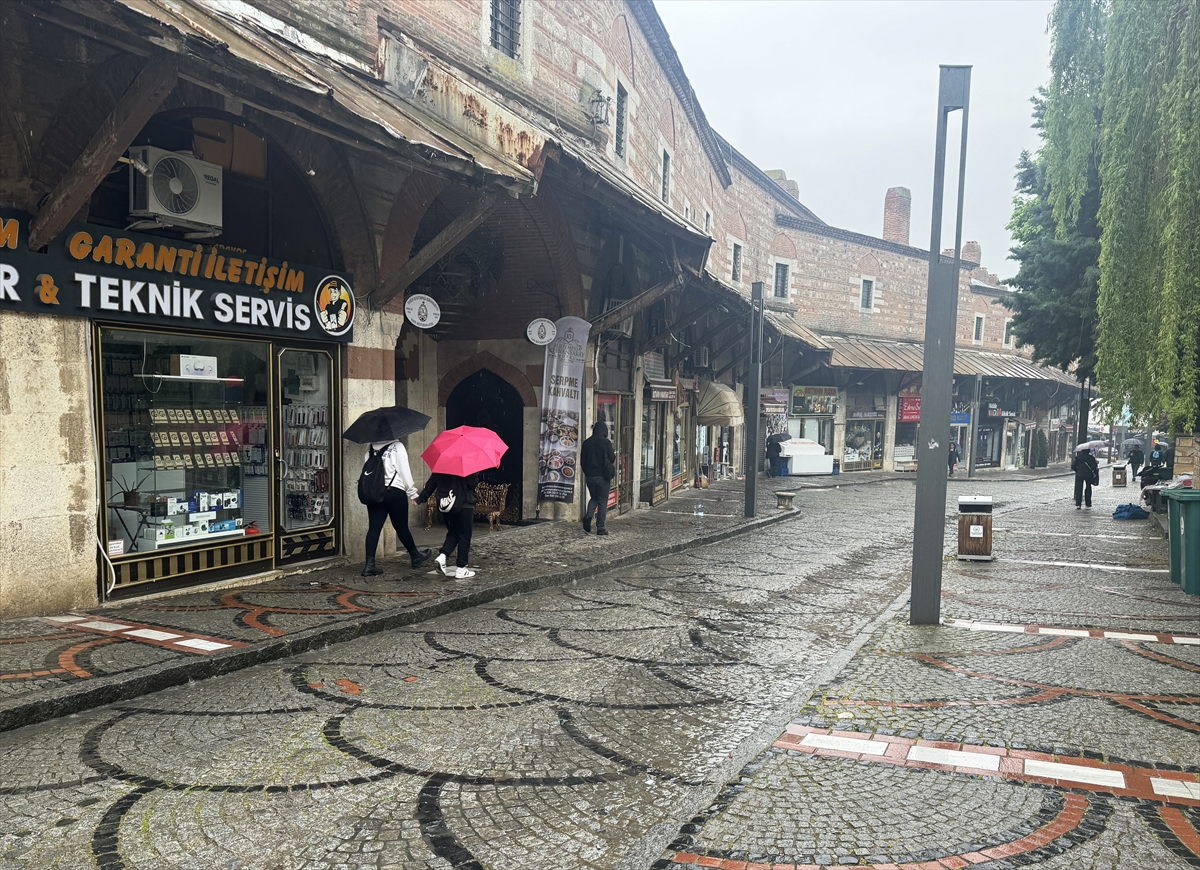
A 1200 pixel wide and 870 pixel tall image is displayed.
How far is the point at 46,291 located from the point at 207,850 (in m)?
4.77

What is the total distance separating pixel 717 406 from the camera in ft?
74.0

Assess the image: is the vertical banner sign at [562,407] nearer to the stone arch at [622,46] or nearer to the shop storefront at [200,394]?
the shop storefront at [200,394]

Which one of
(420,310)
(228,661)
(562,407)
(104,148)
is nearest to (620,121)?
(562,407)

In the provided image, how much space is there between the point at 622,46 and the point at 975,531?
12121mm

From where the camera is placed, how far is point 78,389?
642 centimetres

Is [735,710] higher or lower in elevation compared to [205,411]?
lower

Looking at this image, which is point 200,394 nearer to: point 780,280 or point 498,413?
point 498,413

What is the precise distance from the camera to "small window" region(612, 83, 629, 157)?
17323mm

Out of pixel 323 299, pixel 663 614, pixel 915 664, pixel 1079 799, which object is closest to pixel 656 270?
pixel 323 299

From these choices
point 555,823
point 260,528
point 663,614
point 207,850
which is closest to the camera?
point 207,850

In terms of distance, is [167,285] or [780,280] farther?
[780,280]

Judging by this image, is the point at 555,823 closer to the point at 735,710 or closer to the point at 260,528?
the point at 735,710

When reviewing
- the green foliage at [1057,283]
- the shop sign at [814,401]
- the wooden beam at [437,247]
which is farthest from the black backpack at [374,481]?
the shop sign at [814,401]

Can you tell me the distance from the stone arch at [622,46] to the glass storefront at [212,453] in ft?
35.4
